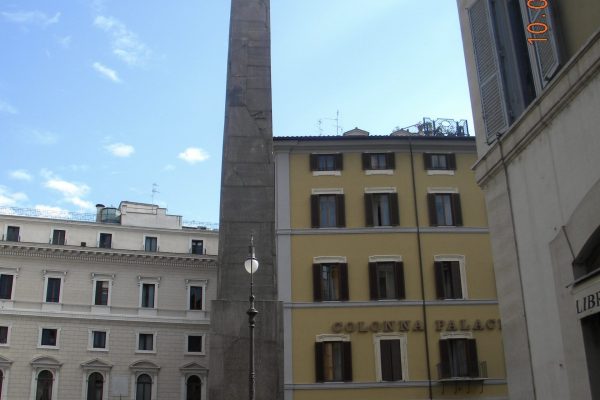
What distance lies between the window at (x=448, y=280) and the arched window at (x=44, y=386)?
82.3 ft

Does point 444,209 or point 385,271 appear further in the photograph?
point 444,209

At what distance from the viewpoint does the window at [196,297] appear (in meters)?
45.6

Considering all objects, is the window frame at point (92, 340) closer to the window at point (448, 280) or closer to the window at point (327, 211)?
the window at point (327, 211)

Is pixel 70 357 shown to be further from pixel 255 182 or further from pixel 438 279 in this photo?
pixel 255 182

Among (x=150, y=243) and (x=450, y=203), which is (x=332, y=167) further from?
(x=150, y=243)

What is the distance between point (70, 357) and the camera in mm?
42312

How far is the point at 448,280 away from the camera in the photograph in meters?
28.0

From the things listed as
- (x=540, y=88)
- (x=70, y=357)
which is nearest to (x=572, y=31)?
(x=540, y=88)

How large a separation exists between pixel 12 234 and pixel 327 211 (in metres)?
23.3

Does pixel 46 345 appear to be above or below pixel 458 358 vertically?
above

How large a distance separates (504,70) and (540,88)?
110 cm

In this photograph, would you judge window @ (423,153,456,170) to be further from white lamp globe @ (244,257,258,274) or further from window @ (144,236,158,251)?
window @ (144,236,158,251)

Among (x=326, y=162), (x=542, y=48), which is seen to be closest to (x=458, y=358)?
(x=326, y=162)

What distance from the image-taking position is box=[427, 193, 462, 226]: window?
2884cm
